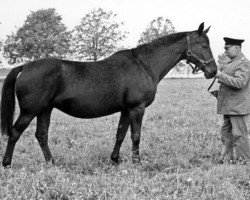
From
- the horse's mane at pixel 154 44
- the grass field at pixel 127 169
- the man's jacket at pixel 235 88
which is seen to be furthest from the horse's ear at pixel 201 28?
the grass field at pixel 127 169

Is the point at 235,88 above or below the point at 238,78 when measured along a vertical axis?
below

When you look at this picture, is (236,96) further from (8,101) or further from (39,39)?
(39,39)

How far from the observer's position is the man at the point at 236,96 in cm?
625

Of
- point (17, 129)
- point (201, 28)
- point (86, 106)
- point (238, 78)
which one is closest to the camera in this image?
point (17, 129)

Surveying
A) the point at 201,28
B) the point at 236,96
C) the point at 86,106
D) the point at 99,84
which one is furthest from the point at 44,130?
the point at 236,96

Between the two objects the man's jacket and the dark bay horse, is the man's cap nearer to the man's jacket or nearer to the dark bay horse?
the man's jacket

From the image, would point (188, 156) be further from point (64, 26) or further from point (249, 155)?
point (64, 26)

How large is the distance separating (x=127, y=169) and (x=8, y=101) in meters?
2.43

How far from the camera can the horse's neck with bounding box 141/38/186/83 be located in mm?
6602

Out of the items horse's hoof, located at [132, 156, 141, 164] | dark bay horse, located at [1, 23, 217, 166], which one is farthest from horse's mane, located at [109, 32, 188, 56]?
horse's hoof, located at [132, 156, 141, 164]

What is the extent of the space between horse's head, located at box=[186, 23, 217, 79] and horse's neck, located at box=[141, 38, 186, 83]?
144 mm

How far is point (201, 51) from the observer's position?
663 centimetres

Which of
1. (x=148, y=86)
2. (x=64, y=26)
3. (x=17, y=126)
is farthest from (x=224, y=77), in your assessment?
(x=64, y=26)

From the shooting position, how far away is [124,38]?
54.8 meters
